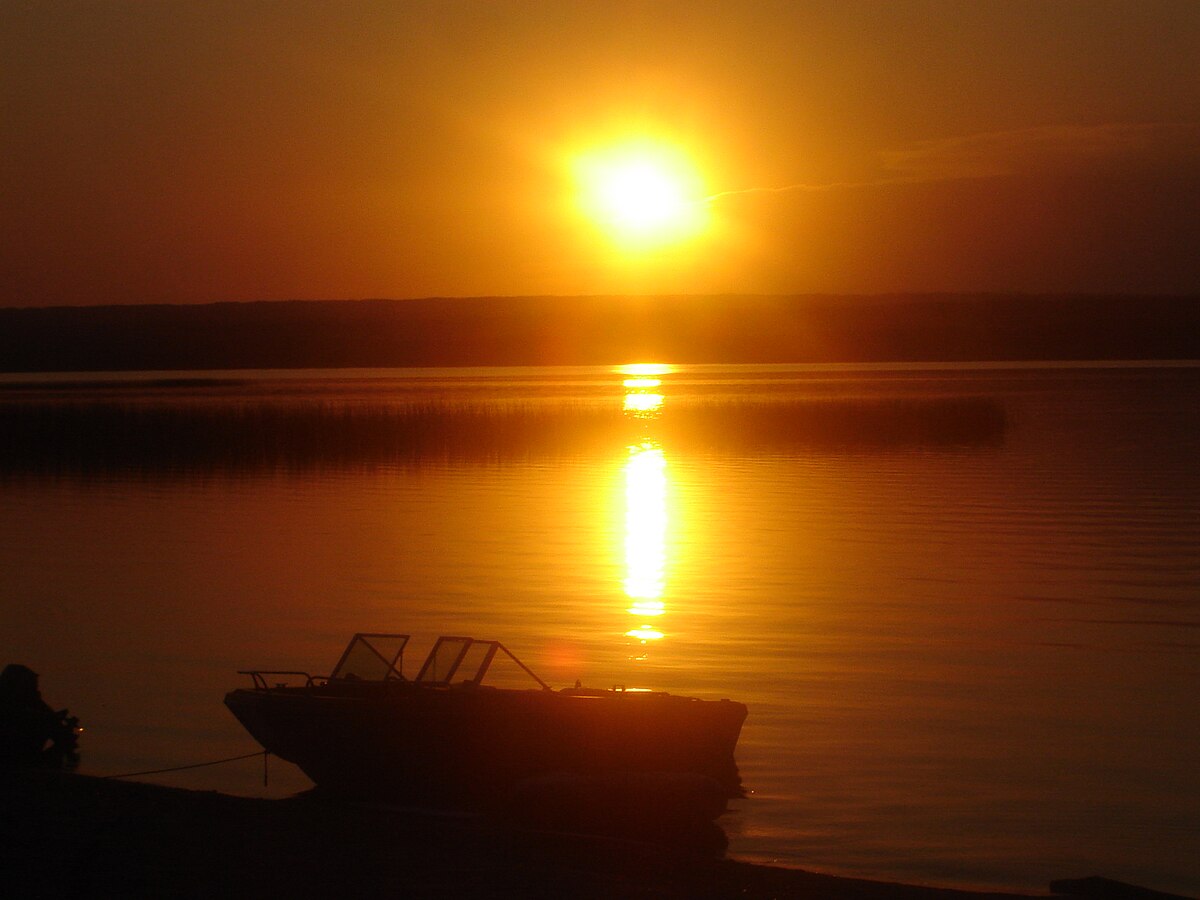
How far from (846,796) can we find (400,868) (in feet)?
14.6

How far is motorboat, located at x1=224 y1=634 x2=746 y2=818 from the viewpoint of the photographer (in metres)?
10.9

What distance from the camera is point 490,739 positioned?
11250 mm

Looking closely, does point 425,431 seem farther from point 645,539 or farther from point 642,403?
point 642,403

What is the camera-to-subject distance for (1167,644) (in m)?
17.1

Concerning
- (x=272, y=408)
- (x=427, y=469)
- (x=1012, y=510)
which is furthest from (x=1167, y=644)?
(x=272, y=408)

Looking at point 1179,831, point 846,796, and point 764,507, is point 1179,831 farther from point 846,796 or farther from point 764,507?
point 764,507

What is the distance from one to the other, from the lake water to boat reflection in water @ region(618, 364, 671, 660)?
99 mm

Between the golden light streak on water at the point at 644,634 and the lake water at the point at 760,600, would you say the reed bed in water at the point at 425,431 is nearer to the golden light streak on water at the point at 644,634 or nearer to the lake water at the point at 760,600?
the lake water at the point at 760,600

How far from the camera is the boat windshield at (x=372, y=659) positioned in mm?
12086

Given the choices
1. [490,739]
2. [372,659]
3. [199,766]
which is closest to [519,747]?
[490,739]

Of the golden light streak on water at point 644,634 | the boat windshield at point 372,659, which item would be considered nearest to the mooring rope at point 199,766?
the boat windshield at point 372,659

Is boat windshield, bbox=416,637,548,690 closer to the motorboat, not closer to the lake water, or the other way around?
the motorboat

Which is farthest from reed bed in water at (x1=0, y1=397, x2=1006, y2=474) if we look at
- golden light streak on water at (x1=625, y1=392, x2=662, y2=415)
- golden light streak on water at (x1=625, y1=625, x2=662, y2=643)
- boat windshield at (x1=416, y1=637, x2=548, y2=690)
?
boat windshield at (x1=416, y1=637, x2=548, y2=690)

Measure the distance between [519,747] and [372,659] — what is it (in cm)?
170
